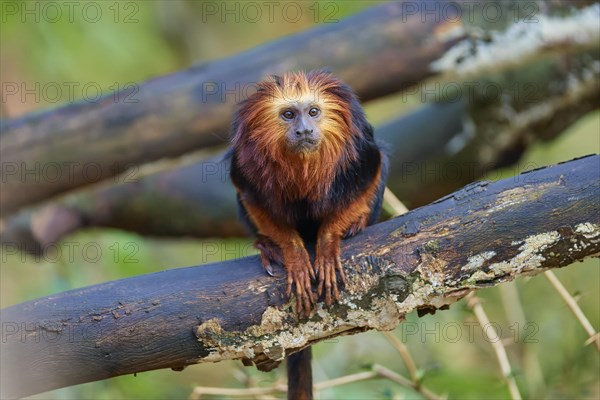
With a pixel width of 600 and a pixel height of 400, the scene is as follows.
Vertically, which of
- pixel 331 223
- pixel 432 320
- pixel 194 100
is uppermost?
pixel 194 100

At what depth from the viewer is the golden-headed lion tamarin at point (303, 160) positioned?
310cm

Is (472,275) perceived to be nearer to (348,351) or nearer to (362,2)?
(348,351)

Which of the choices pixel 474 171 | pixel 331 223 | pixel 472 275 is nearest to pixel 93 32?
pixel 474 171

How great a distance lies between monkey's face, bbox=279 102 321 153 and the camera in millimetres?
3047

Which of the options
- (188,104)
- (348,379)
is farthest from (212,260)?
(348,379)

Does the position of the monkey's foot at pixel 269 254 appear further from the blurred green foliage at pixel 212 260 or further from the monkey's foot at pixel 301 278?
the blurred green foliage at pixel 212 260

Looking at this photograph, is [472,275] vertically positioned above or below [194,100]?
below

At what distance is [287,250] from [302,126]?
49cm

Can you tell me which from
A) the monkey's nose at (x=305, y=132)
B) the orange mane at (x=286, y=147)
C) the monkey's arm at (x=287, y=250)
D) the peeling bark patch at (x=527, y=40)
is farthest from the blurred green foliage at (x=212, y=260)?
the peeling bark patch at (x=527, y=40)

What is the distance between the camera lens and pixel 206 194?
589cm

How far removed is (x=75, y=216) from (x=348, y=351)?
2381mm

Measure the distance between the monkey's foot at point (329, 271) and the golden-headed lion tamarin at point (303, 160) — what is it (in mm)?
91

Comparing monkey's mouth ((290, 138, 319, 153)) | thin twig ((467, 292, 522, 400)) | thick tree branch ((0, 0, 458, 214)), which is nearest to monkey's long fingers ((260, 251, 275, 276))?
monkey's mouth ((290, 138, 319, 153))

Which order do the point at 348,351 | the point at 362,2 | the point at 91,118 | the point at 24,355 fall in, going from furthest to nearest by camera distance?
the point at 362,2 < the point at 348,351 < the point at 91,118 < the point at 24,355
